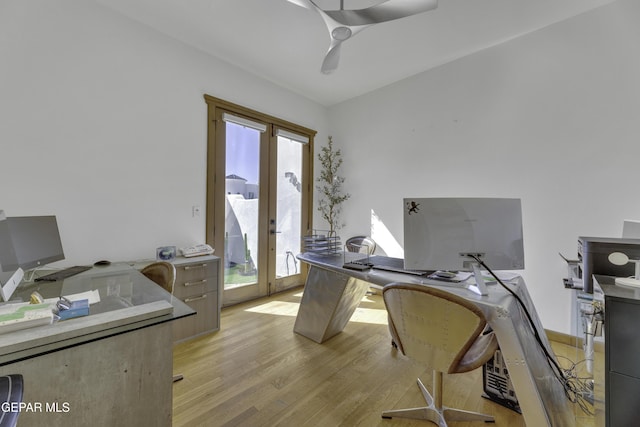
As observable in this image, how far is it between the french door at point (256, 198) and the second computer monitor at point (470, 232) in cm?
252

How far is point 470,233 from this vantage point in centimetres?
143

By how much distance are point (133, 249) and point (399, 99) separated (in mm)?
3751

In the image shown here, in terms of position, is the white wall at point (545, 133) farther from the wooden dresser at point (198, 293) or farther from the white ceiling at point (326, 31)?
the wooden dresser at point (198, 293)

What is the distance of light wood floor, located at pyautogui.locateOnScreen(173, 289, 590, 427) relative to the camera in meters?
1.59

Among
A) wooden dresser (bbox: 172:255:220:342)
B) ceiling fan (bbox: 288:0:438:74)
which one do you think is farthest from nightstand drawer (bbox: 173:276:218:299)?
ceiling fan (bbox: 288:0:438:74)

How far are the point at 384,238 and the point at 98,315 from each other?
3.32 metres

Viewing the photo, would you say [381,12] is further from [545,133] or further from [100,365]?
[100,365]

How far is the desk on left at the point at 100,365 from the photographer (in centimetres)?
83

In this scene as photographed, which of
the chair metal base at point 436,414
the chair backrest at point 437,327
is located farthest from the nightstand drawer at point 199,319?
the chair backrest at point 437,327

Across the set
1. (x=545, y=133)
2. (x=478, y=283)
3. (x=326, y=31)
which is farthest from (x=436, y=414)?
(x=326, y=31)

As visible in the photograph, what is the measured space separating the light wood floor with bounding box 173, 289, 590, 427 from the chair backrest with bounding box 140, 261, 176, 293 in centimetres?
71

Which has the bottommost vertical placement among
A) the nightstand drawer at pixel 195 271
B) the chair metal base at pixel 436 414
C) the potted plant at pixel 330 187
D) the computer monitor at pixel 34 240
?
the chair metal base at pixel 436 414

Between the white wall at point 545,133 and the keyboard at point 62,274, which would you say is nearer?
the keyboard at point 62,274

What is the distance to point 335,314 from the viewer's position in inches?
93.6
